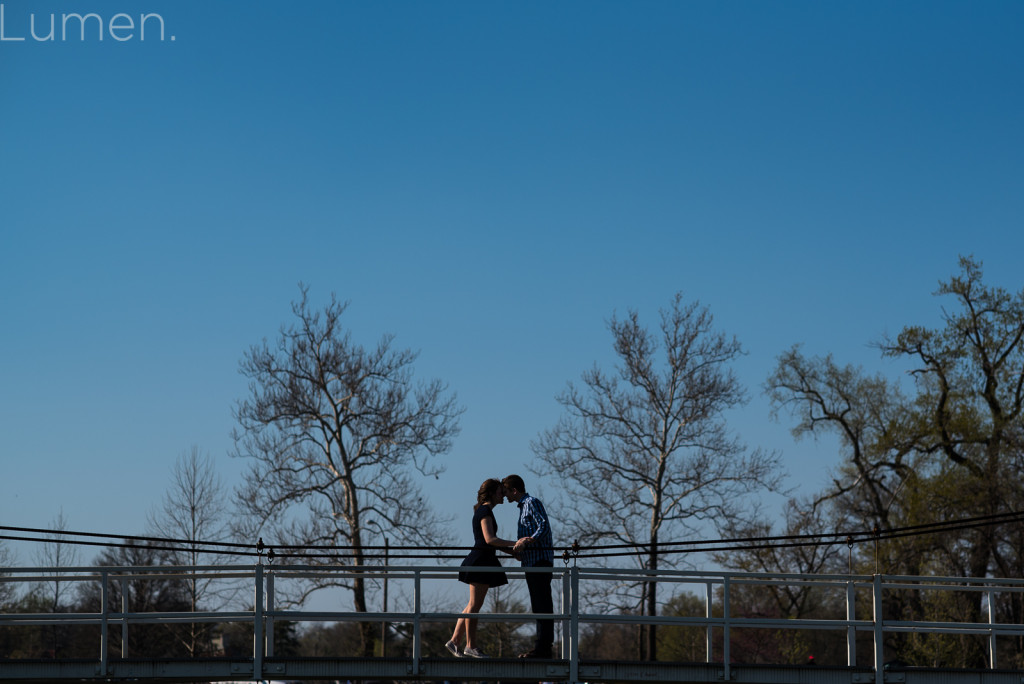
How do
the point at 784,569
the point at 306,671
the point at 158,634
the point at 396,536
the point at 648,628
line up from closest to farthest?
1. the point at 306,671
2. the point at 648,628
3. the point at 396,536
4. the point at 784,569
5. the point at 158,634

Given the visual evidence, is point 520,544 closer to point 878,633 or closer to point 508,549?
point 508,549

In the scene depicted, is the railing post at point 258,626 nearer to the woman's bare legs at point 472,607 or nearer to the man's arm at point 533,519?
the woman's bare legs at point 472,607

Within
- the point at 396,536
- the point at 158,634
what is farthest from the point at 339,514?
the point at 158,634

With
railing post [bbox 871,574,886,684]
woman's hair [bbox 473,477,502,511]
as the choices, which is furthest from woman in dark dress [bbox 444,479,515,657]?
railing post [bbox 871,574,886,684]

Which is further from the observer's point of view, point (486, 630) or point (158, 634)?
point (158, 634)

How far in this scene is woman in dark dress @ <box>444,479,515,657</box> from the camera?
11.7m

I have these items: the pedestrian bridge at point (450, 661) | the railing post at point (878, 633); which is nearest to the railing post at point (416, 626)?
the pedestrian bridge at point (450, 661)

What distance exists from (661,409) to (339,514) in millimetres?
9764

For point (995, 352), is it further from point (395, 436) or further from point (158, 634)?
point (158, 634)

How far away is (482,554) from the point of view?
11.9 meters

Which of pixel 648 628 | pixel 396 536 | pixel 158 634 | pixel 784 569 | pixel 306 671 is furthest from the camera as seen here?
pixel 158 634

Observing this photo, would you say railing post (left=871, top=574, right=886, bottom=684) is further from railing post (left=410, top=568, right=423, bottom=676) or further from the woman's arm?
railing post (left=410, top=568, right=423, bottom=676)

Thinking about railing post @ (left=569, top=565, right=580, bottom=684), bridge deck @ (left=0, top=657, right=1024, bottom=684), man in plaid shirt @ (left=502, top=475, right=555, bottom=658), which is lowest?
bridge deck @ (left=0, top=657, right=1024, bottom=684)

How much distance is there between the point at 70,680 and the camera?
41.6 ft
